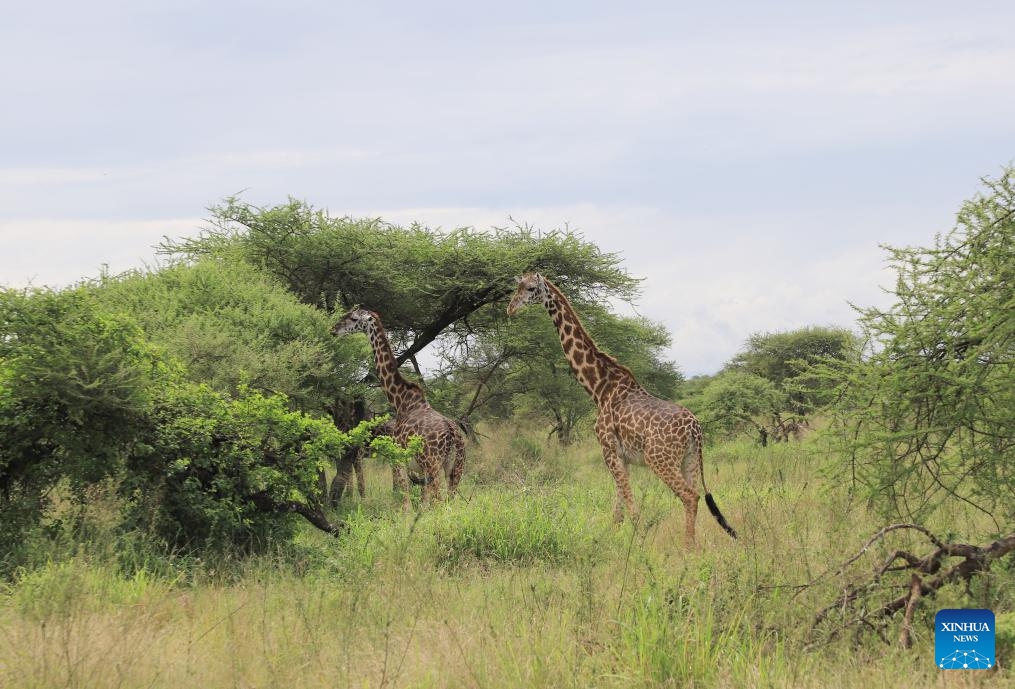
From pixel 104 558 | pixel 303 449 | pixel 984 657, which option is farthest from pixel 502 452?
pixel 984 657

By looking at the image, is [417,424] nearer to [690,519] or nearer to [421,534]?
[421,534]

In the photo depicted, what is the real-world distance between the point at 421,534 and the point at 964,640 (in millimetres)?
4655

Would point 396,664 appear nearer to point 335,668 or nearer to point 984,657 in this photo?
point 335,668

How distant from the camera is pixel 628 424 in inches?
391

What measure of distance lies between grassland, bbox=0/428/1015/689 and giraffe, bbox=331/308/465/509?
2903 millimetres

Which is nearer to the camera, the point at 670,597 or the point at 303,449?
the point at 670,597

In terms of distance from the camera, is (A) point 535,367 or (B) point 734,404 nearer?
(B) point 734,404

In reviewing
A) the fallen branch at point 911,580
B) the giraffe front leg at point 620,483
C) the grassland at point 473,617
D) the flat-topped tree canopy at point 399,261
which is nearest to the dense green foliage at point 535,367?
the flat-topped tree canopy at point 399,261

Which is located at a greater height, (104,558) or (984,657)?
(104,558)

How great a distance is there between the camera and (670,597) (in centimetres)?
550

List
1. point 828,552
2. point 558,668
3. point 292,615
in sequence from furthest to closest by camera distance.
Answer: point 828,552 < point 292,615 < point 558,668

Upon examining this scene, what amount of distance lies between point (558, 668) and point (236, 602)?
278 centimetres

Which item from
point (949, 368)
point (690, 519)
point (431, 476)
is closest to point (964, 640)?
point (949, 368)

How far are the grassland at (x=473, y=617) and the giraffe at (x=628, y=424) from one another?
1228 millimetres
